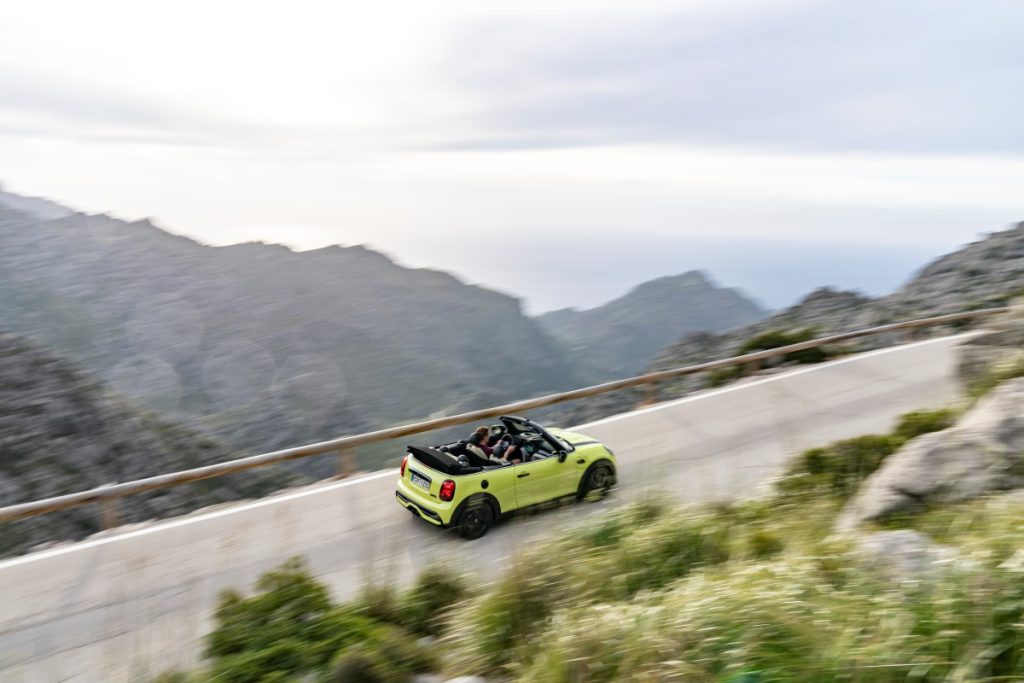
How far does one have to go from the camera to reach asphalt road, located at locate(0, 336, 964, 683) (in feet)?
19.2

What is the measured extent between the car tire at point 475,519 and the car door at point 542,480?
367mm

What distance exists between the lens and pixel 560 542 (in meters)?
5.68

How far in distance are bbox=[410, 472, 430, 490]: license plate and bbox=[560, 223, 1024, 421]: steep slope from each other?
19411 millimetres

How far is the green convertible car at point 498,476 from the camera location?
759 centimetres

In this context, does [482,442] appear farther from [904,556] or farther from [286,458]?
[904,556]

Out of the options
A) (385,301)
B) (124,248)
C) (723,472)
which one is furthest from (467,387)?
(723,472)

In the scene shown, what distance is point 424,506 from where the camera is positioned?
306 inches

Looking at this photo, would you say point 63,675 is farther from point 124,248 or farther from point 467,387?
point 124,248

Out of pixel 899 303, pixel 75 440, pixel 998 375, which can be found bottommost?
pixel 998 375

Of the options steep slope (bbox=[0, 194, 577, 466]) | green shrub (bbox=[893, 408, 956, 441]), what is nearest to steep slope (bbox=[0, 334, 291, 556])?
steep slope (bbox=[0, 194, 577, 466])

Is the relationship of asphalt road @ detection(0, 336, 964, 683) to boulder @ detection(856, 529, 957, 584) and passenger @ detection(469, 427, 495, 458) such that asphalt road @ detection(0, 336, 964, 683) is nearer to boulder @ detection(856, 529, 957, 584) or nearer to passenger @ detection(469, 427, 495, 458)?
passenger @ detection(469, 427, 495, 458)

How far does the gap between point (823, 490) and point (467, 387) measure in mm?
150361

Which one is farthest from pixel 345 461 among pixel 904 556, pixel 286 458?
pixel 904 556

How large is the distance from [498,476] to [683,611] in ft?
12.5
